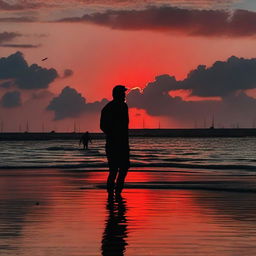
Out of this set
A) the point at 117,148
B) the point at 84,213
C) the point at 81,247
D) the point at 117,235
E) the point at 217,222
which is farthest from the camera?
the point at 117,148

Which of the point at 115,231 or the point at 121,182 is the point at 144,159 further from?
the point at 115,231

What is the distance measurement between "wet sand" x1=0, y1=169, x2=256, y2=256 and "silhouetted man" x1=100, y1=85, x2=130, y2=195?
0.47 metres

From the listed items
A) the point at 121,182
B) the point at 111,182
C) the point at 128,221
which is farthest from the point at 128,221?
the point at 111,182

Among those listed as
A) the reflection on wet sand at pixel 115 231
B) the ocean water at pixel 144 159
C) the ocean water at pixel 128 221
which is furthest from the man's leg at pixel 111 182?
the ocean water at pixel 144 159

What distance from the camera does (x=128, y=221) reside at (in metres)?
12.4

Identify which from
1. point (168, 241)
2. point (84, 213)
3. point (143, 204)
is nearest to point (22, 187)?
point (143, 204)

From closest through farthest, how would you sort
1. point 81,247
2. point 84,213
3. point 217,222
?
point 81,247 < point 217,222 < point 84,213

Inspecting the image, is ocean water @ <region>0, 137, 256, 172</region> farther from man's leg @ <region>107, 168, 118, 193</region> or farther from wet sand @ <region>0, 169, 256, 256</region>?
man's leg @ <region>107, 168, 118, 193</region>

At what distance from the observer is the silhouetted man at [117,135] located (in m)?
17.1

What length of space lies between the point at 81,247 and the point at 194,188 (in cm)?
1098

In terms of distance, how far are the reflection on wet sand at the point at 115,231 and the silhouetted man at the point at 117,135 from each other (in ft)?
4.82

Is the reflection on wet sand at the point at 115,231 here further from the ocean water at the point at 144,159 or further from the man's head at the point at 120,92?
the ocean water at the point at 144,159

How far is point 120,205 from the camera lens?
594 inches

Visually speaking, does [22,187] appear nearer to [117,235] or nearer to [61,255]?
[117,235]
